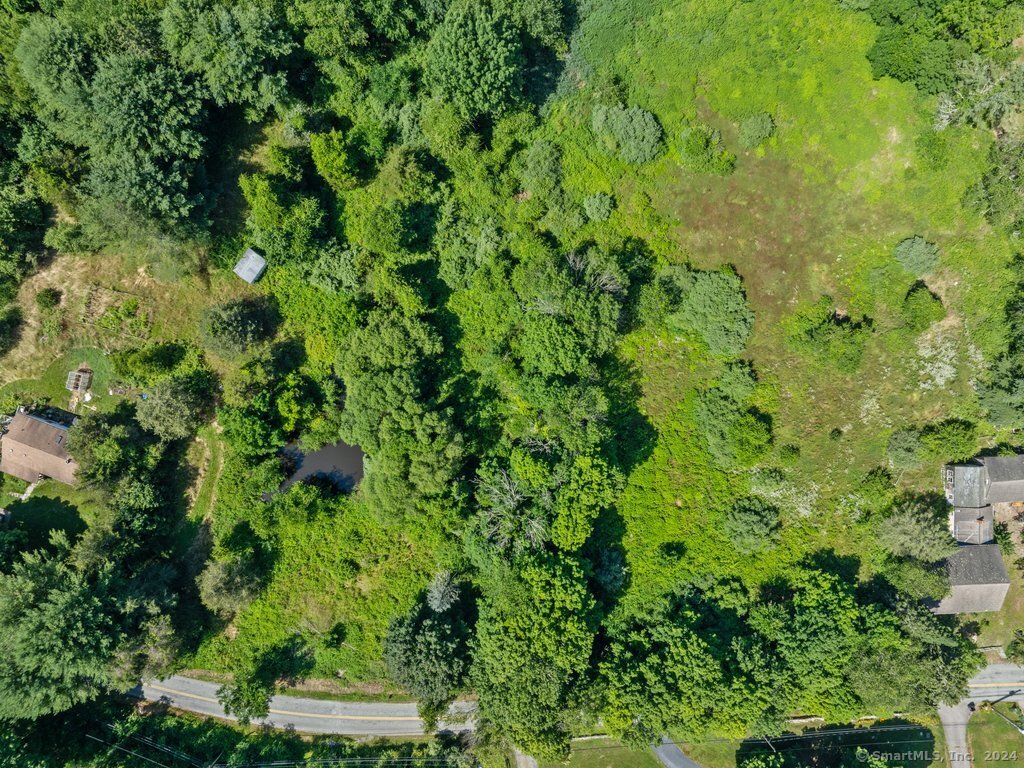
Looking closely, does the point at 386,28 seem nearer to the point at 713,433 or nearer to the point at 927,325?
the point at 713,433

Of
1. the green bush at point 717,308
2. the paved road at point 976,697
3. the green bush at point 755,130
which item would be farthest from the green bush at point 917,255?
the paved road at point 976,697

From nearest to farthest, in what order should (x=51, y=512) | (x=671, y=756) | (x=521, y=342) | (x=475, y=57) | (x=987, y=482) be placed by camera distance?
(x=475, y=57) → (x=987, y=482) → (x=671, y=756) → (x=521, y=342) → (x=51, y=512)

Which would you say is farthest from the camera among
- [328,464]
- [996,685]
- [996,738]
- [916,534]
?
[328,464]

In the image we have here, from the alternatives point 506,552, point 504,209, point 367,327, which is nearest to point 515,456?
point 506,552

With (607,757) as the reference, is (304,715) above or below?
below

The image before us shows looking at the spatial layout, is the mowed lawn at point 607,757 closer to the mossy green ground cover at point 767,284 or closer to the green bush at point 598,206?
the mossy green ground cover at point 767,284

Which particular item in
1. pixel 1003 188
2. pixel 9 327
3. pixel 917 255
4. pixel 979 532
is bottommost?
pixel 9 327

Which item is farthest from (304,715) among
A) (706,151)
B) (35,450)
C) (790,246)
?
(706,151)

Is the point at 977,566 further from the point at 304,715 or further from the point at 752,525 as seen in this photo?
the point at 304,715
